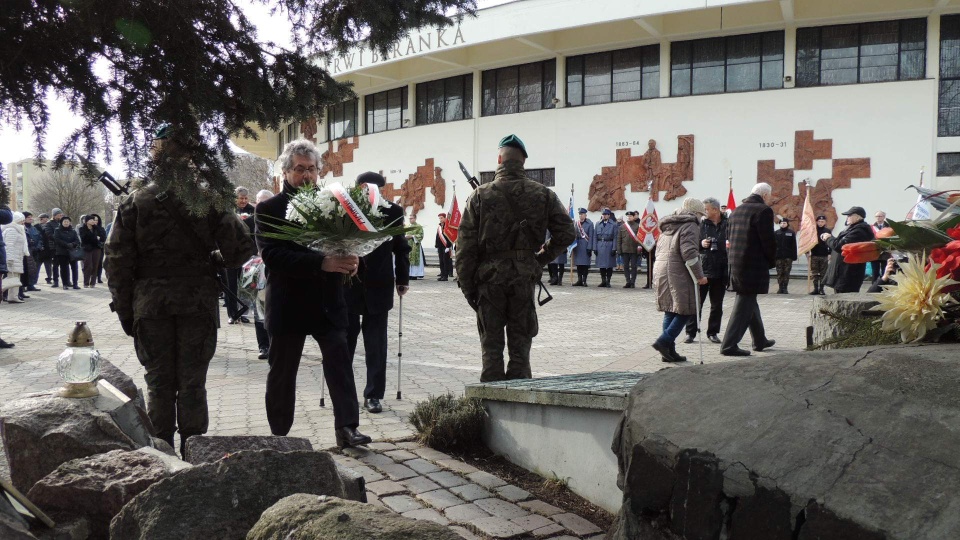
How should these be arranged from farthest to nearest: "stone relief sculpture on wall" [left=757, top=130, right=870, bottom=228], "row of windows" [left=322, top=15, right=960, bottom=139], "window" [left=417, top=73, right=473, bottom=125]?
"window" [left=417, top=73, right=473, bottom=125] < "stone relief sculpture on wall" [left=757, top=130, right=870, bottom=228] < "row of windows" [left=322, top=15, right=960, bottom=139]

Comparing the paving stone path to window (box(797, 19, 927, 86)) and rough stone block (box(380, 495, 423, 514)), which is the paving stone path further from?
window (box(797, 19, 927, 86))

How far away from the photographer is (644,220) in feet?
67.4

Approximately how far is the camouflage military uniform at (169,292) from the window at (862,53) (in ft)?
70.0

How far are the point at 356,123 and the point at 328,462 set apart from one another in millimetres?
31910

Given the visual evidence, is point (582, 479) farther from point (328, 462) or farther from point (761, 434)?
point (761, 434)

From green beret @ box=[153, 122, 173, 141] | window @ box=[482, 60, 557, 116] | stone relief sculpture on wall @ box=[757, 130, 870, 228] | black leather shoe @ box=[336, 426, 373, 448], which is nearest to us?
green beret @ box=[153, 122, 173, 141]

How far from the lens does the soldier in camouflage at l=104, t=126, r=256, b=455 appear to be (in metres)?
4.72

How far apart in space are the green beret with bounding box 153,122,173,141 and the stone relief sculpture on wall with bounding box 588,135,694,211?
71.3ft

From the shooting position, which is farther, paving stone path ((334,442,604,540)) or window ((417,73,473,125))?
window ((417,73,473,125))

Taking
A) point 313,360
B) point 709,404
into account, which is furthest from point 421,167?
point 709,404

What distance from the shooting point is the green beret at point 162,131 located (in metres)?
3.45

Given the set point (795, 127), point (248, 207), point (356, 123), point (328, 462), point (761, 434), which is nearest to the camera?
point (761, 434)

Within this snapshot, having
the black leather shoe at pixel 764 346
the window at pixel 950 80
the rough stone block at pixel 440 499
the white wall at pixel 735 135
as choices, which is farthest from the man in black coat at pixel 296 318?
the window at pixel 950 80

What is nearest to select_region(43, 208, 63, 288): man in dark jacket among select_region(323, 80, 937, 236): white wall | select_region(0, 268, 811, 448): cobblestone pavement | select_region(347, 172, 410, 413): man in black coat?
select_region(0, 268, 811, 448): cobblestone pavement
